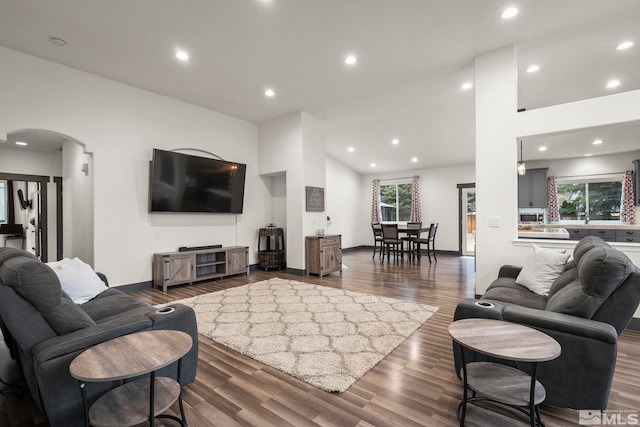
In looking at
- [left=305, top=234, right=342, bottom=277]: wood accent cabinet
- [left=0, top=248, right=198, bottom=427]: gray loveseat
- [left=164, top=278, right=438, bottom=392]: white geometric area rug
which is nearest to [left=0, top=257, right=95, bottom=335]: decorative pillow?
[left=0, top=248, right=198, bottom=427]: gray loveseat

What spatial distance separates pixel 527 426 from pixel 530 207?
26.2 ft

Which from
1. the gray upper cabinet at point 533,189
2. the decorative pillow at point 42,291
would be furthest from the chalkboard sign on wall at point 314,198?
the gray upper cabinet at point 533,189

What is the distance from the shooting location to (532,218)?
26.2 feet

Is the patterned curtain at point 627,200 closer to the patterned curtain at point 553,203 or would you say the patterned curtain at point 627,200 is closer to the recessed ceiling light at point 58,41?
the patterned curtain at point 553,203

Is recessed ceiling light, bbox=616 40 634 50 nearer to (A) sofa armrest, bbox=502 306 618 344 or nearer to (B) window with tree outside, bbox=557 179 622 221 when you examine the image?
(A) sofa armrest, bbox=502 306 618 344

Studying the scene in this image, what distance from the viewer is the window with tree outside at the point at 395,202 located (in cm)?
997

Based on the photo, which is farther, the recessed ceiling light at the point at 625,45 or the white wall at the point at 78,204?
the white wall at the point at 78,204

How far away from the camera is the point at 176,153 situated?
5098mm

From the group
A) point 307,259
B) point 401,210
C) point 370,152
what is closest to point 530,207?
point 401,210

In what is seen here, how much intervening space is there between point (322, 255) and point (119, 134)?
407cm

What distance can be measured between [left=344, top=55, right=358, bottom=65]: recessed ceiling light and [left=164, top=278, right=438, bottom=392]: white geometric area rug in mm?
3401

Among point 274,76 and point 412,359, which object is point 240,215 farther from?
point 412,359

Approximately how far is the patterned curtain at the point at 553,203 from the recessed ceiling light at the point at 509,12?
6.50 meters

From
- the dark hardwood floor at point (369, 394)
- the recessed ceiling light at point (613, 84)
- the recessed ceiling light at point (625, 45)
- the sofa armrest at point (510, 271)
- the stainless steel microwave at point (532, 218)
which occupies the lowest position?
the dark hardwood floor at point (369, 394)
